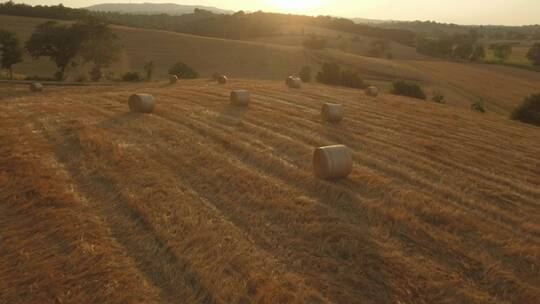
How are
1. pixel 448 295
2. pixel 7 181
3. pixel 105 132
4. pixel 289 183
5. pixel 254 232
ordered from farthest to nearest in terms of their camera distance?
pixel 105 132, pixel 289 183, pixel 7 181, pixel 254 232, pixel 448 295

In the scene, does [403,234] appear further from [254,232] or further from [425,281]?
[254,232]

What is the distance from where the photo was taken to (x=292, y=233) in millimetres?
7785

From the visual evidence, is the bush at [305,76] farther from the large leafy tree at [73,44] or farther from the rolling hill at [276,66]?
the large leafy tree at [73,44]

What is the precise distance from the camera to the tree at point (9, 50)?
133 feet

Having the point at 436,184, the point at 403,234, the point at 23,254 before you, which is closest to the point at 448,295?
the point at 403,234

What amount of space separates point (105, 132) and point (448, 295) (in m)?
10.4

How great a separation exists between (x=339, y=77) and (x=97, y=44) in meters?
24.1

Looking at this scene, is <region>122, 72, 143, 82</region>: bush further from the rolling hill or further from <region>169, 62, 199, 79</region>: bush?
the rolling hill

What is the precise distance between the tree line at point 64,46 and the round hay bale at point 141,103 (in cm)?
2666

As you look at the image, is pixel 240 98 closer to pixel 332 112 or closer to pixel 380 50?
Answer: pixel 332 112

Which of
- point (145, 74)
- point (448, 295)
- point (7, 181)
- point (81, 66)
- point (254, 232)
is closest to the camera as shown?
point (448, 295)

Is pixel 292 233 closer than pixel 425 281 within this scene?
No

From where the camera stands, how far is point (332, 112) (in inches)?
660

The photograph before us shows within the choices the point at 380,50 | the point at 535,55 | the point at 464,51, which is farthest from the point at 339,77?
the point at 535,55
